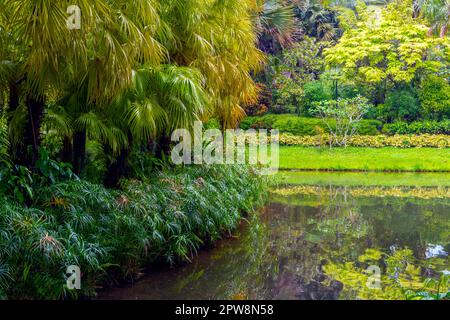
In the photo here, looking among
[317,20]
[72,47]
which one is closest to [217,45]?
[72,47]

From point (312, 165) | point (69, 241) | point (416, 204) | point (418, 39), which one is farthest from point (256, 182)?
point (418, 39)

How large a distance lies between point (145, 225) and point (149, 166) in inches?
103

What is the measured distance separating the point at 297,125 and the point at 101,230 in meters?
17.8

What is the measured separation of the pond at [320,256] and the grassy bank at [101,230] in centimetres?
29

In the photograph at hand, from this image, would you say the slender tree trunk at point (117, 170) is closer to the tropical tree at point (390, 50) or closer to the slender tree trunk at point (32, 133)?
the slender tree trunk at point (32, 133)

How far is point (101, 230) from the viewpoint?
5.16 meters

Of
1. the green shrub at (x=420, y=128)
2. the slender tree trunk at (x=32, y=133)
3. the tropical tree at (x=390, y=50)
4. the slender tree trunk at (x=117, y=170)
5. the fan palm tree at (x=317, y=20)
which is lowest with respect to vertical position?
the green shrub at (x=420, y=128)

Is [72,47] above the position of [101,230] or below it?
above

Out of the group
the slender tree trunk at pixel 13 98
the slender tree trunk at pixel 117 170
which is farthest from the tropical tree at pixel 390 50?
the slender tree trunk at pixel 13 98

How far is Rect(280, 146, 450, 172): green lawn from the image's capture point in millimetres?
18578

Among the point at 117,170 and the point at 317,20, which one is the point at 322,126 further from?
the point at 117,170

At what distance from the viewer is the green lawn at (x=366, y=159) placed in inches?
731

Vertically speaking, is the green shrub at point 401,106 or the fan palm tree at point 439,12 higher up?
the fan palm tree at point 439,12

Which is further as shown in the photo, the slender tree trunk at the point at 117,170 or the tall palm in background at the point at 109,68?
the slender tree trunk at the point at 117,170
